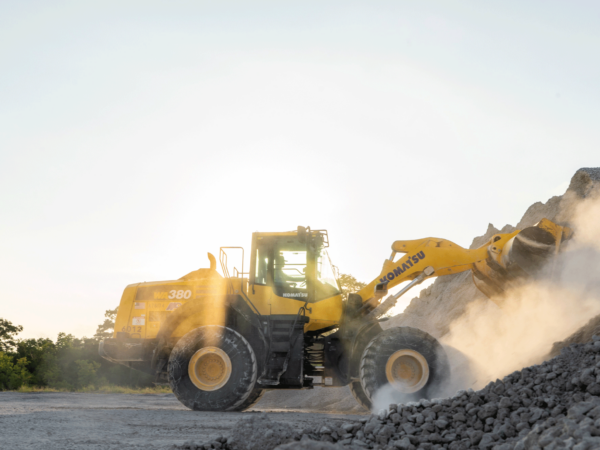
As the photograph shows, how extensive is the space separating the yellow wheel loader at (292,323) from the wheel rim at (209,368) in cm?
2

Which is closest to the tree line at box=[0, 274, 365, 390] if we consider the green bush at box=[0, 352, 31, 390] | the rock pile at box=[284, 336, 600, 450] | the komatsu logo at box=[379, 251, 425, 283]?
the green bush at box=[0, 352, 31, 390]

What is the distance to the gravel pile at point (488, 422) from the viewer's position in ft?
13.6

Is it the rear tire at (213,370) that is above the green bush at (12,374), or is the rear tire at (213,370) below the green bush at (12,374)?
above

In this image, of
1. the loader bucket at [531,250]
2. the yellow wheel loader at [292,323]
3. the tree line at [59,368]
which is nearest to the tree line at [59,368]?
the tree line at [59,368]

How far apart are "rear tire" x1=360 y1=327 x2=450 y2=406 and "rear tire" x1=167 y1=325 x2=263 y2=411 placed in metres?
1.87

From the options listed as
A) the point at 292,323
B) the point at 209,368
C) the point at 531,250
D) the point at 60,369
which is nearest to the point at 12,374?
the point at 60,369

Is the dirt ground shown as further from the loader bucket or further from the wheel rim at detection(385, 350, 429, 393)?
the loader bucket

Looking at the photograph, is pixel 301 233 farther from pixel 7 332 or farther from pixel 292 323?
pixel 7 332

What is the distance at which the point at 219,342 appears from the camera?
8.59m

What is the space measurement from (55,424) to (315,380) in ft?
13.6

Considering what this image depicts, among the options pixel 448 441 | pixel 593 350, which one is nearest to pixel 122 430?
pixel 448 441

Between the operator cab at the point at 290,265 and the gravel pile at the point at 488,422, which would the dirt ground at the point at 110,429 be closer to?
the gravel pile at the point at 488,422

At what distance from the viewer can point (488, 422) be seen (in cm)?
488

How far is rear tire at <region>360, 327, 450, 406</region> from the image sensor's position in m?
8.09
